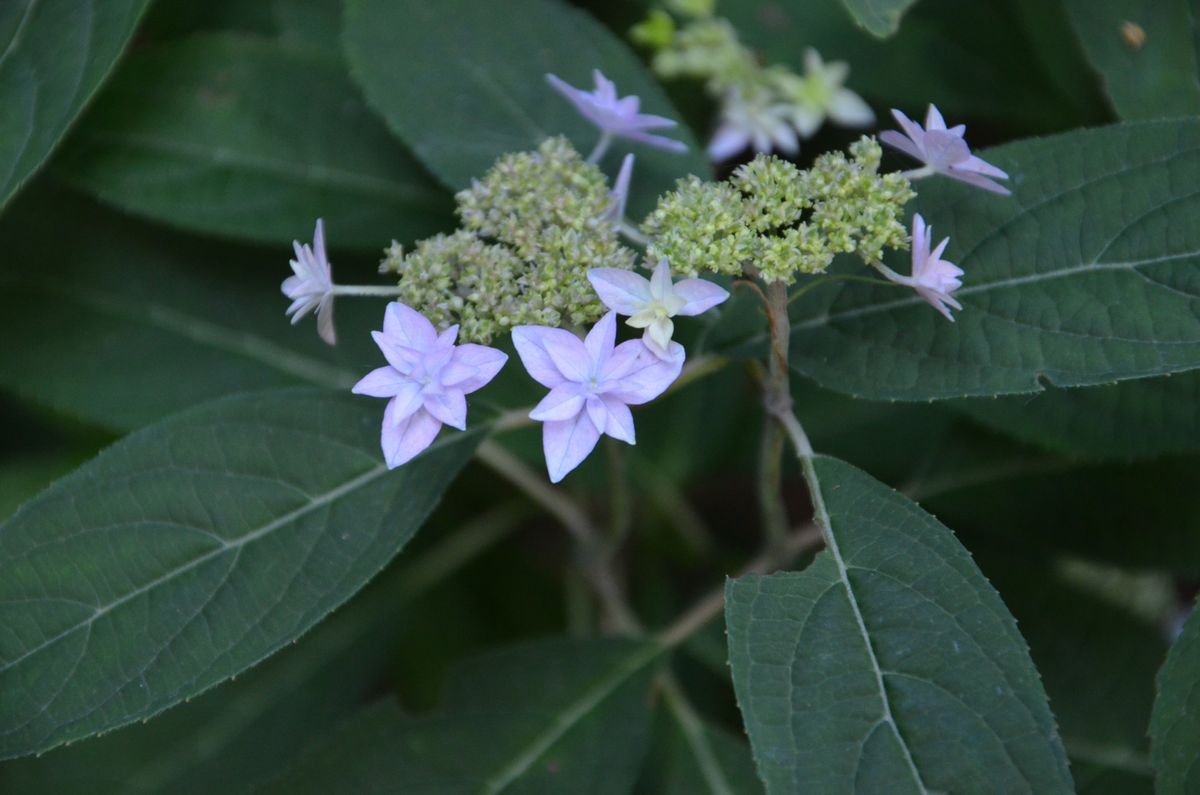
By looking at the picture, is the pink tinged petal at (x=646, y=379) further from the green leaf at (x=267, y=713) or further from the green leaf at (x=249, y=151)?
A: the green leaf at (x=267, y=713)

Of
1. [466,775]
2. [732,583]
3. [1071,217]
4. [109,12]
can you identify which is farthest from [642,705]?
[109,12]

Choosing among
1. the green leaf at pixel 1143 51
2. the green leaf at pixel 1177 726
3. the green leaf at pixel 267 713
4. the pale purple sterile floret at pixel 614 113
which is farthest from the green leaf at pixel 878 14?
the green leaf at pixel 267 713

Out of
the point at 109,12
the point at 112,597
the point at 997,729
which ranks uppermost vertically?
the point at 109,12

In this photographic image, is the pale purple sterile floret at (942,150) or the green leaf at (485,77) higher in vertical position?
the pale purple sterile floret at (942,150)

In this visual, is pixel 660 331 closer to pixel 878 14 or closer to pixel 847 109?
pixel 878 14

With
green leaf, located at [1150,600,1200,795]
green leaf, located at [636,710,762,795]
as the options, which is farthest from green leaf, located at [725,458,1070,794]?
green leaf, located at [636,710,762,795]

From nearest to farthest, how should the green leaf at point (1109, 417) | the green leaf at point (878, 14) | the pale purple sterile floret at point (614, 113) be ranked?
1. the green leaf at point (878, 14)
2. the pale purple sterile floret at point (614, 113)
3. the green leaf at point (1109, 417)

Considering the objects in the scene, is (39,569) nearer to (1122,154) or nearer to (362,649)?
(362,649)
